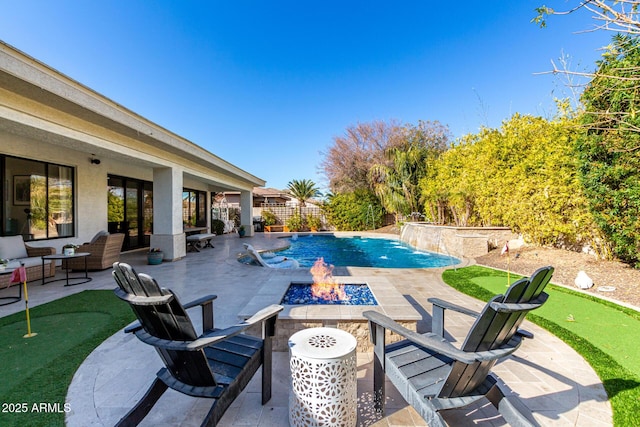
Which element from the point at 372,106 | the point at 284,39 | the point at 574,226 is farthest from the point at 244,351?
the point at 372,106

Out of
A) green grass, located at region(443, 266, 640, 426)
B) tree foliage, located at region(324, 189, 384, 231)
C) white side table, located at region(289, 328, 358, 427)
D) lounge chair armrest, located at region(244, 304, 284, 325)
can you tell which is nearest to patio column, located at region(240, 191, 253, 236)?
tree foliage, located at region(324, 189, 384, 231)

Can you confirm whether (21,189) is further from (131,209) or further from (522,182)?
(522,182)

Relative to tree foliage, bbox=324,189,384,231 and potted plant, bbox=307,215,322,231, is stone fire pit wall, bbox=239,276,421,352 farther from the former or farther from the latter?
potted plant, bbox=307,215,322,231

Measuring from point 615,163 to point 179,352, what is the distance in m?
8.21

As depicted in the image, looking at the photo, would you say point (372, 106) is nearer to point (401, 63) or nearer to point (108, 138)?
point (401, 63)

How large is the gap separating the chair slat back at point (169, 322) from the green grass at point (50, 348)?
1106 millimetres

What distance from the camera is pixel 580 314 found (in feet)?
13.5

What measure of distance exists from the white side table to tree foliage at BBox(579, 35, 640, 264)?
6748 millimetres

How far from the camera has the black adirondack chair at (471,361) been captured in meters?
1.57

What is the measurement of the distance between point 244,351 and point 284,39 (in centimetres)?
1366

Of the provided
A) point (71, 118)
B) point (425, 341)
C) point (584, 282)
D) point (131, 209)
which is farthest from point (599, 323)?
point (131, 209)

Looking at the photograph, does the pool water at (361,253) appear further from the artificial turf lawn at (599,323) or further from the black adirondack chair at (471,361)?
the black adirondack chair at (471,361)

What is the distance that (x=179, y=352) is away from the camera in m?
1.70

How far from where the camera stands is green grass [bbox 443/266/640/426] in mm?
2266
